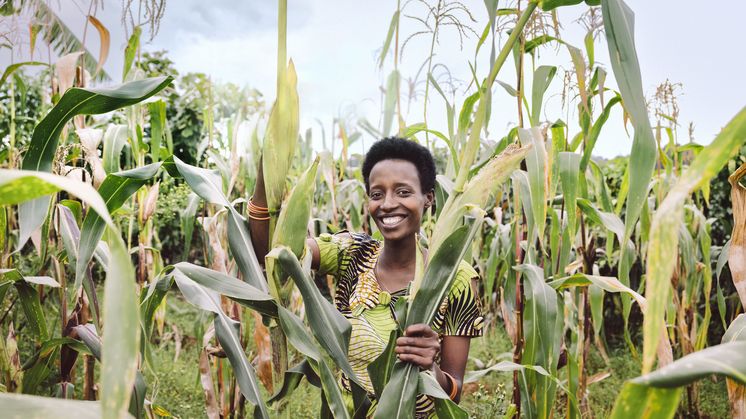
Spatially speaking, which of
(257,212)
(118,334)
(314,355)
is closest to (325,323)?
(314,355)

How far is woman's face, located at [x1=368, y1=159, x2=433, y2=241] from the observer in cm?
135

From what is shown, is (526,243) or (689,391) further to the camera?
(689,391)

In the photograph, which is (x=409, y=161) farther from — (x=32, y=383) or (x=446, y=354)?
(x=32, y=383)

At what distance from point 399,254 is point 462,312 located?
243 millimetres

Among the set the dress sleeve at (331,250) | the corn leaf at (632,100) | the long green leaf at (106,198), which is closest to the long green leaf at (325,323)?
the long green leaf at (106,198)

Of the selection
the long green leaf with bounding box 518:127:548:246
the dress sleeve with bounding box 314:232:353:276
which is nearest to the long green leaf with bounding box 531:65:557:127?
the long green leaf with bounding box 518:127:548:246

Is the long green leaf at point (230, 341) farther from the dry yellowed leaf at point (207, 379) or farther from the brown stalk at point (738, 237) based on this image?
the brown stalk at point (738, 237)

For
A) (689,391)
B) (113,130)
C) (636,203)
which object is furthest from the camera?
(689,391)

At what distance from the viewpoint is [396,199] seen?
4.46 feet

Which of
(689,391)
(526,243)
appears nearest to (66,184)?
(526,243)

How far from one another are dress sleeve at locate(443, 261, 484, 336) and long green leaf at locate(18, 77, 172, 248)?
2.86 feet

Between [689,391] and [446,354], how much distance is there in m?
1.67

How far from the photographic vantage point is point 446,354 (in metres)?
1.34

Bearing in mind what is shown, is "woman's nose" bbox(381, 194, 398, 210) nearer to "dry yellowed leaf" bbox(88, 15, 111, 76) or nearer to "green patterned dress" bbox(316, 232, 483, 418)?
"green patterned dress" bbox(316, 232, 483, 418)
